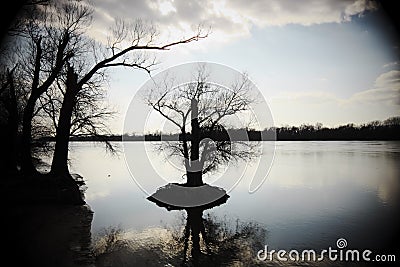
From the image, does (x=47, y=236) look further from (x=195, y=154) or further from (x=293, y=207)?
(x=293, y=207)

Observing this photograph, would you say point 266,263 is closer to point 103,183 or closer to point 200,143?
point 200,143

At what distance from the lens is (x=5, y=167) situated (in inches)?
268

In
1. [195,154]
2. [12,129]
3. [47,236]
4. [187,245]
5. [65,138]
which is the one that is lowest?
[187,245]

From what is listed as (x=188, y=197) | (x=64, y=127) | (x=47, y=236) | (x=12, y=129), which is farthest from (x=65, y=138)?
(x=188, y=197)

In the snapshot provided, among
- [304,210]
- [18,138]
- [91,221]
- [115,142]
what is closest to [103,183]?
[115,142]

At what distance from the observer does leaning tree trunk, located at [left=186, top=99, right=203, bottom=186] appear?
8602 mm

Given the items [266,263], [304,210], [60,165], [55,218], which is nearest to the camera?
[266,263]

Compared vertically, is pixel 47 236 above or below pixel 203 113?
below

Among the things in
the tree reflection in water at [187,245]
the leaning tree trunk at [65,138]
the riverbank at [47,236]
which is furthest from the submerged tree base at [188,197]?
the riverbank at [47,236]

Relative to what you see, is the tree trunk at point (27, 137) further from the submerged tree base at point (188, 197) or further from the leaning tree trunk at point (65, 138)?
the submerged tree base at point (188, 197)

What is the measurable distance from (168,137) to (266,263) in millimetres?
5874

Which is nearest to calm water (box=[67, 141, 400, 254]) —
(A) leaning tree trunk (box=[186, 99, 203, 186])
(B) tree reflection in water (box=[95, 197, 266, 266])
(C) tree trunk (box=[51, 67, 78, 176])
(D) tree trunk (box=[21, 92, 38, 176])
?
(B) tree reflection in water (box=[95, 197, 266, 266])

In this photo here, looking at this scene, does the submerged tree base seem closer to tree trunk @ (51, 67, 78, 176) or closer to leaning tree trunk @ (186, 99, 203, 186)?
leaning tree trunk @ (186, 99, 203, 186)

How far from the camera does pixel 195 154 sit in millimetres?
8852
